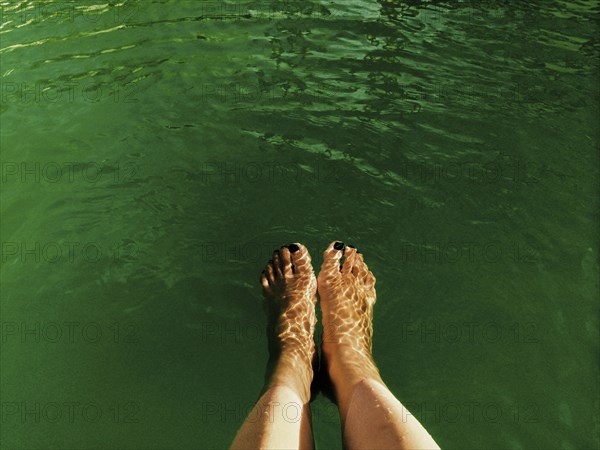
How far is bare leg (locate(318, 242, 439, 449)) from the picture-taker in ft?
Result: 5.93

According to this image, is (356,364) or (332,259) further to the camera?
(332,259)

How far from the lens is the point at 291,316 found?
2.73 m

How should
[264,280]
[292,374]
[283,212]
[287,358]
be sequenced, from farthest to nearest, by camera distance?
[283,212], [264,280], [287,358], [292,374]

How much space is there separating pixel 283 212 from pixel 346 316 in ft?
2.70

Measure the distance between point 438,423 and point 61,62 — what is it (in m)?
4.39

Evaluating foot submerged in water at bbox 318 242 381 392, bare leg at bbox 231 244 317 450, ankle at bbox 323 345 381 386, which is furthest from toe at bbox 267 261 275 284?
ankle at bbox 323 345 381 386

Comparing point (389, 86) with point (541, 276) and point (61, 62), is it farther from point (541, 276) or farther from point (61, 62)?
point (61, 62)

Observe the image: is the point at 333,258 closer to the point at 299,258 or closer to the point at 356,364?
the point at 299,258

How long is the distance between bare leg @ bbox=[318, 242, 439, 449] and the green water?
124 mm

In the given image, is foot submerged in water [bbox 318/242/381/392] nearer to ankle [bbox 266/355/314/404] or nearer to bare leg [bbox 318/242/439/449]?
bare leg [bbox 318/242/439/449]

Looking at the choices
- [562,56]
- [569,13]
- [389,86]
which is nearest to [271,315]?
[389,86]

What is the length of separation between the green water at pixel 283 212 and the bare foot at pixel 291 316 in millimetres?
105

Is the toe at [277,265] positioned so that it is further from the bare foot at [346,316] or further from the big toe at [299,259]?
the bare foot at [346,316]

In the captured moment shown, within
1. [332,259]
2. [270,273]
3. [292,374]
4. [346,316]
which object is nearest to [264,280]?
[270,273]
